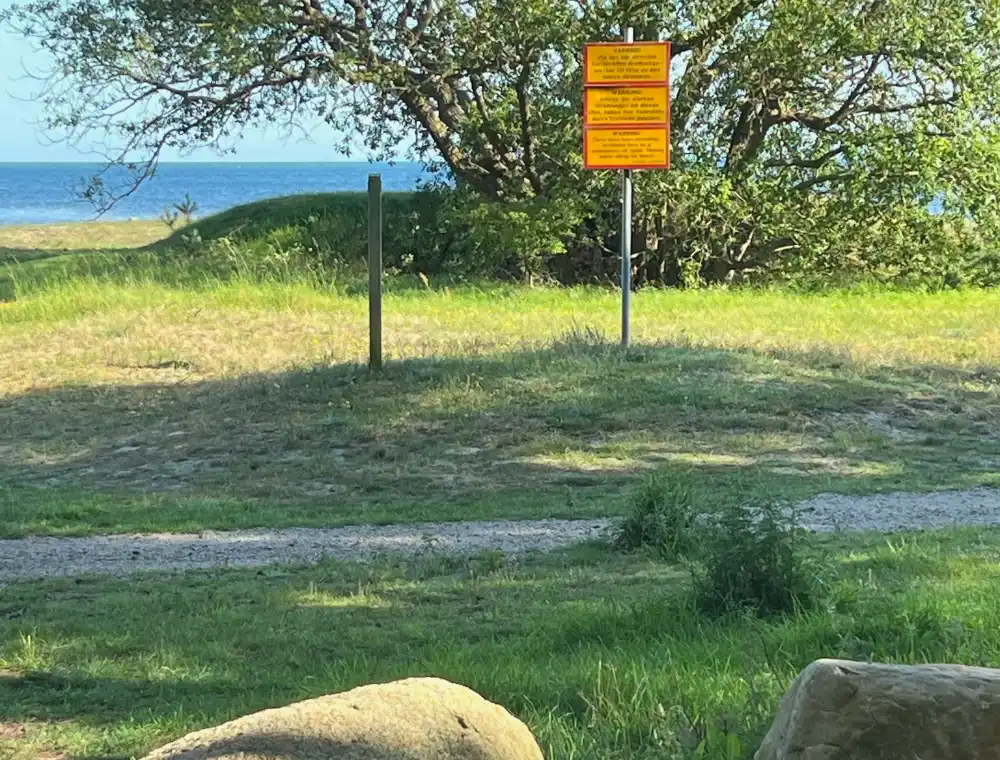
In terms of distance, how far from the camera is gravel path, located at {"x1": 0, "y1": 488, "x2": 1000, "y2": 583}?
7.25 meters

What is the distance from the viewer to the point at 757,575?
5465 mm

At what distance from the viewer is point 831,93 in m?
22.5

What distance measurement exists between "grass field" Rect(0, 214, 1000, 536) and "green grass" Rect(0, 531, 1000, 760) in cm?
193

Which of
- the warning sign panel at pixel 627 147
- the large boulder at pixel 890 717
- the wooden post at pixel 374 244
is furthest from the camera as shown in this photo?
the warning sign panel at pixel 627 147

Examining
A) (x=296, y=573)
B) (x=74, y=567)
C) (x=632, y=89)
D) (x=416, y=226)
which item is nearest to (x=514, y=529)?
(x=296, y=573)

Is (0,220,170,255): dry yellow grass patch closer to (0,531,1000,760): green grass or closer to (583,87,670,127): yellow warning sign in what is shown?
(583,87,670,127): yellow warning sign

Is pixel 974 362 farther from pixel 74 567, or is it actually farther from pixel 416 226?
pixel 416 226

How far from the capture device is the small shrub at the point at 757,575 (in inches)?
212

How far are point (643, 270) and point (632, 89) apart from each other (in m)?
10.2

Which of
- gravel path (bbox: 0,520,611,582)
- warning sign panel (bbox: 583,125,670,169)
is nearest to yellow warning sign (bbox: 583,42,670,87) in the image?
warning sign panel (bbox: 583,125,670,169)

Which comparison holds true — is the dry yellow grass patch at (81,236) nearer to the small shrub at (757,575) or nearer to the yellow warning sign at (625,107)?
Answer: the yellow warning sign at (625,107)

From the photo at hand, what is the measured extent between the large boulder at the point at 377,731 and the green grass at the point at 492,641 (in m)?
0.44

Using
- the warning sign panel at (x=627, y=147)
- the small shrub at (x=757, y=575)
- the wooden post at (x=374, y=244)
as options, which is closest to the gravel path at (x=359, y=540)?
the small shrub at (x=757, y=575)

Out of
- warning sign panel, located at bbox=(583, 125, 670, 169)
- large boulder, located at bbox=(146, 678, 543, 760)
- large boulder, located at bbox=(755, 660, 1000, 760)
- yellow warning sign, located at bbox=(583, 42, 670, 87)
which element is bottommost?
large boulder, located at bbox=(146, 678, 543, 760)
